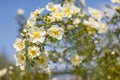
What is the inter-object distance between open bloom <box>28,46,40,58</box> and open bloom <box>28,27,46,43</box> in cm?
6

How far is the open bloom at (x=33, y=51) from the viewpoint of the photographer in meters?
3.04

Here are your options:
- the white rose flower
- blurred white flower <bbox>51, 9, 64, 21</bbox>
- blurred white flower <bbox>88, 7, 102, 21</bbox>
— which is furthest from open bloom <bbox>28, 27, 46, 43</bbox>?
blurred white flower <bbox>88, 7, 102, 21</bbox>

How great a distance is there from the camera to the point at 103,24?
5145 millimetres

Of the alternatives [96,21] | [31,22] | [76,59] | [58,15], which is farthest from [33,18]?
[96,21]

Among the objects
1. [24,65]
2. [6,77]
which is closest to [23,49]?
[24,65]

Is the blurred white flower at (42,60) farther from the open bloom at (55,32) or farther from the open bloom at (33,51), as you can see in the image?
the open bloom at (55,32)

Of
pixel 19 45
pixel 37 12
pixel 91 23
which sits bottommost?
pixel 19 45

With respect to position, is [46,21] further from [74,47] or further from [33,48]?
[74,47]

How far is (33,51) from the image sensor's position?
9.94 feet

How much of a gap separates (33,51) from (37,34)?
0.46 ft

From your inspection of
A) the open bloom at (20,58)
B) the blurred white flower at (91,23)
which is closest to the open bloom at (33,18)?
the open bloom at (20,58)

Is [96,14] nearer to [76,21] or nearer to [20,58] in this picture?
[76,21]

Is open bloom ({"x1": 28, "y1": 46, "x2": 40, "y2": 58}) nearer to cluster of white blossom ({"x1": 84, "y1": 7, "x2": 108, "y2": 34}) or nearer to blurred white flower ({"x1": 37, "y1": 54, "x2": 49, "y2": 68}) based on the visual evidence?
blurred white flower ({"x1": 37, "y1": 54, "x2": 49, "y2": 68})

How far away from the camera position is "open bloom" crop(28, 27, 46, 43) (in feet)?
10.1
